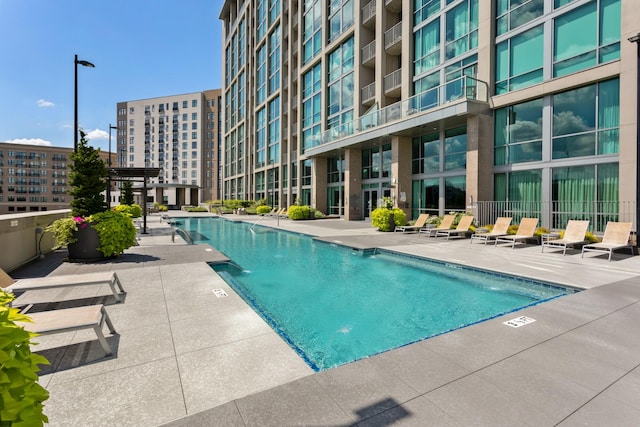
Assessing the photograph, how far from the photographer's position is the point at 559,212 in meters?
14.3

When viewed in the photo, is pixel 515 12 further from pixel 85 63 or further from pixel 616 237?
pixel 85 63

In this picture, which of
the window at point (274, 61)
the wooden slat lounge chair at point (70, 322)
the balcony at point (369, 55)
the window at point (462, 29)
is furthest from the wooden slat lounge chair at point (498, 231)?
the window at point (274, 61)

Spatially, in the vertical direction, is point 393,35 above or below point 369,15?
below

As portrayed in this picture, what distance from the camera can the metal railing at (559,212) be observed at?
12298mm

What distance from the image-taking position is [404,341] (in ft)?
16.3

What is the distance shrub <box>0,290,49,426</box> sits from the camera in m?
1.28

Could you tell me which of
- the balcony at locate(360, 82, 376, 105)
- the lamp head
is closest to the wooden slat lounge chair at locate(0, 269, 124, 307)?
the lamp head

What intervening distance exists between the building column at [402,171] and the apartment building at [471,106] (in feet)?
0.27

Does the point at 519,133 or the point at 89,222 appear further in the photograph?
the point at 519,133

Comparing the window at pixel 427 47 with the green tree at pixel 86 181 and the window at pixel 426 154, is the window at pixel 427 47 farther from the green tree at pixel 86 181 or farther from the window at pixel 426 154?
the green tree at pixel 86 181

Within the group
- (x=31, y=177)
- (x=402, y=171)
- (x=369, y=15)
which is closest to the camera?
(x=402, y=171)

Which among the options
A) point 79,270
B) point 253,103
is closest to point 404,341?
point 79,270

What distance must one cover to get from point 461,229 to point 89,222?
1468 cm

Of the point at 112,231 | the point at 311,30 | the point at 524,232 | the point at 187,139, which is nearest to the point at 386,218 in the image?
the point at 524,232
